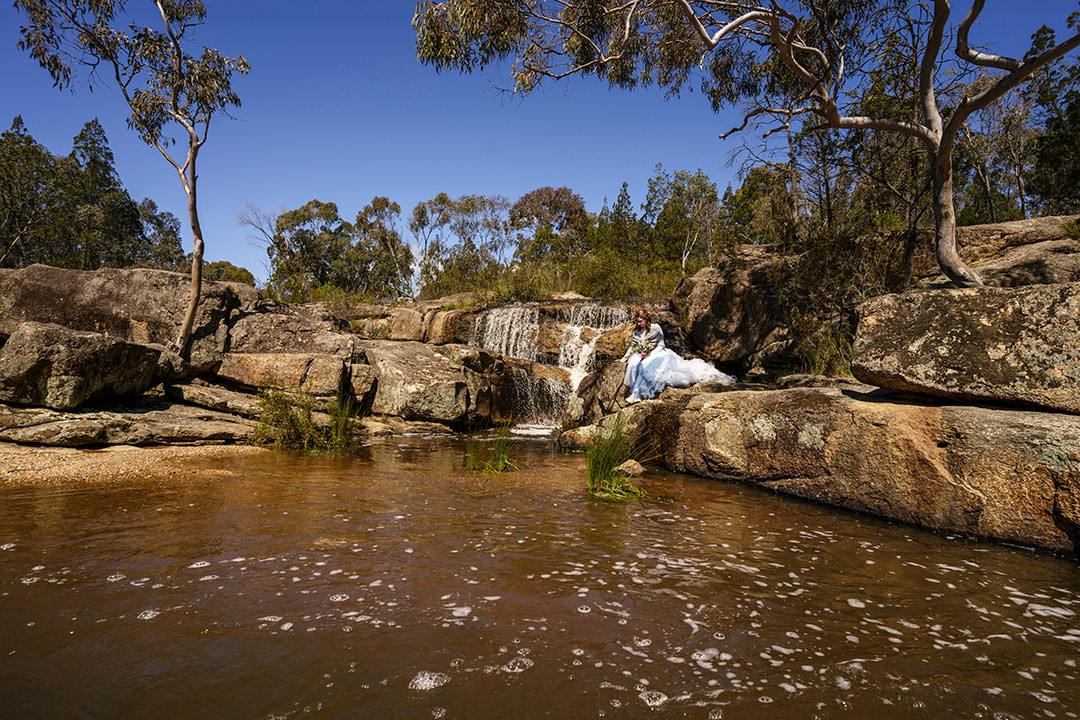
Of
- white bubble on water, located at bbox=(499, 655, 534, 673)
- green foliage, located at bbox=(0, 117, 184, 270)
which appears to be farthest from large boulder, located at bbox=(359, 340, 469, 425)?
green foliage, located at bbox=(0, 117, 184, 270)

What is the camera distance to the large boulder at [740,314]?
12.7m

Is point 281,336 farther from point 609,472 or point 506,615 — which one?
point 506,615

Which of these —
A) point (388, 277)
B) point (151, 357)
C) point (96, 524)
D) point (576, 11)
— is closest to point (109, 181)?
point (388, 277)

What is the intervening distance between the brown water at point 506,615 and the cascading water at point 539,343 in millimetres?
8800

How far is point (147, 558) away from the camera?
11.5ft

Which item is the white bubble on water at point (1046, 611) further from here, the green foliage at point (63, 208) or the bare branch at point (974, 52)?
the green foliage at point (63, 208)

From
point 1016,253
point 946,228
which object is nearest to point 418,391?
point 946,228

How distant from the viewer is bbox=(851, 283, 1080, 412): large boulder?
4.60 m

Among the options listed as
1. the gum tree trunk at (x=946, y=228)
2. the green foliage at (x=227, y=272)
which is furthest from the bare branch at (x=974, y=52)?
the green foliage at (x=227, y=272)

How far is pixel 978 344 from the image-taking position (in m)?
5.00

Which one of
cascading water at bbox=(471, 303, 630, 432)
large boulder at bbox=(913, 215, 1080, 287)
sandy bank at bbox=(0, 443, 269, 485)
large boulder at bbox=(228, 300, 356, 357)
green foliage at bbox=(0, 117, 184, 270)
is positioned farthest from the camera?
green foliage at bbox=(0, 117, 184, 270)

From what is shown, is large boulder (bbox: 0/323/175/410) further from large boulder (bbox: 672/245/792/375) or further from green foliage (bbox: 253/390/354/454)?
large boulder (bbox: 672/245/792/375)

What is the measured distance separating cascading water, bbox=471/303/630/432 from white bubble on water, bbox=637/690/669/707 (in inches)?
418

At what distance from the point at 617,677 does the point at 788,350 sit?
11.6m
